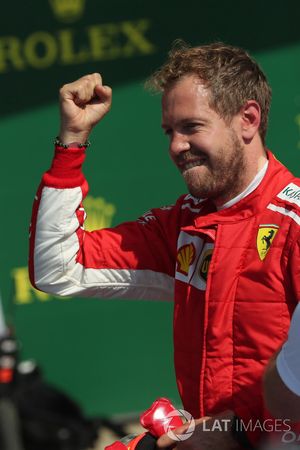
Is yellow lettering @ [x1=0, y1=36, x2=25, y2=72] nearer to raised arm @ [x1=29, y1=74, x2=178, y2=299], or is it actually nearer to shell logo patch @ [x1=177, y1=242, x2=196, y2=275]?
raised arm @ [x1=29, y1=74, x2=178, y2=299]

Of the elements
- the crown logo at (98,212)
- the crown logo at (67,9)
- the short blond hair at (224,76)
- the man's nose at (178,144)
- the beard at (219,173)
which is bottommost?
the crown logo at (98,212)

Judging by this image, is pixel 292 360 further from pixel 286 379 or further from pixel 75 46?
→ pixel 75 46

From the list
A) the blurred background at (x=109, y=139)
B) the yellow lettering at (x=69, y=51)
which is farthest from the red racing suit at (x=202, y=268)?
the yellow lettering at (x=69, y=51)

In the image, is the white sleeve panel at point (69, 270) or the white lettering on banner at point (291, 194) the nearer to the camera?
the white lettering on banner at point (291, 194)

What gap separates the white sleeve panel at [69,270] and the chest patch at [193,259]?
23 centimetres

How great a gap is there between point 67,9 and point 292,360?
3233mm

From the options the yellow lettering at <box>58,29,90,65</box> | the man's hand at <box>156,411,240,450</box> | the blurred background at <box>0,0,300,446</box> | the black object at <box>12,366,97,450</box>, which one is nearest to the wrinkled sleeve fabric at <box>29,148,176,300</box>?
the man's hand at <box>156,411,240,450</box>

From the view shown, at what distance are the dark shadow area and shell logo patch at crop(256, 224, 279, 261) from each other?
7.95 ft

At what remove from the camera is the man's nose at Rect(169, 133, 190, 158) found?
2730 millimetres

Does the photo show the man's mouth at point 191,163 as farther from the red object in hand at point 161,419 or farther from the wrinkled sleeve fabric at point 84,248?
the red object in hand at point 161,419

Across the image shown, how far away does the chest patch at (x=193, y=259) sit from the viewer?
2732 mm

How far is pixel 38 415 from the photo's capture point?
4367mm

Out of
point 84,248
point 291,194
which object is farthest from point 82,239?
point 291,194

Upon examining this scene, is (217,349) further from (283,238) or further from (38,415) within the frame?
(38,415)
